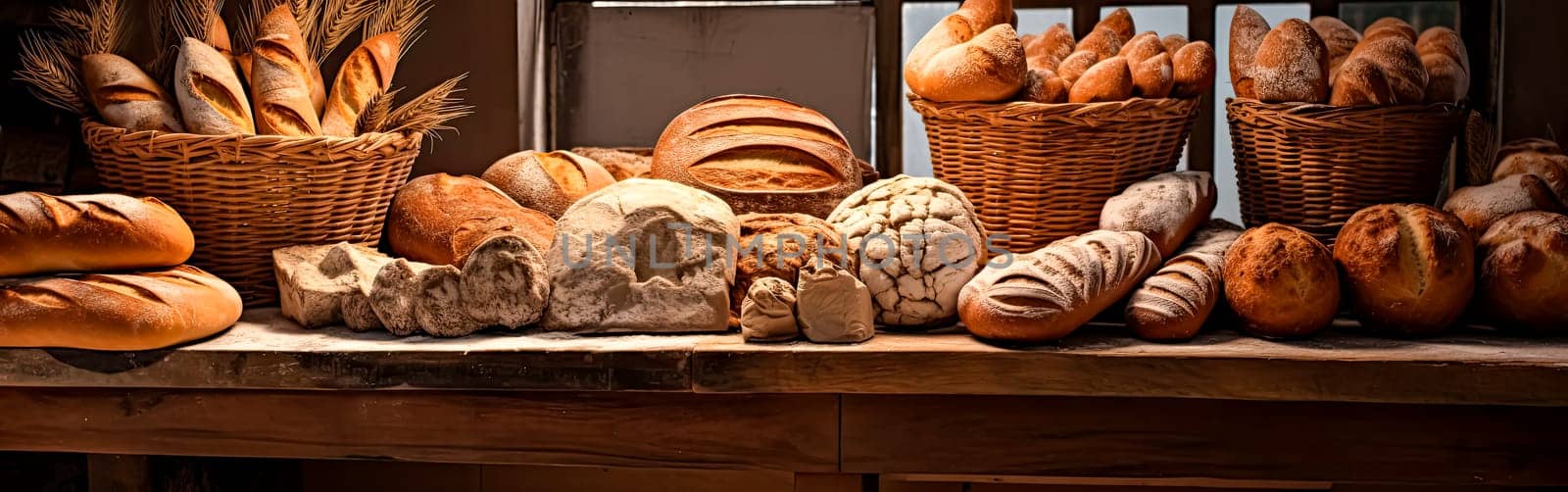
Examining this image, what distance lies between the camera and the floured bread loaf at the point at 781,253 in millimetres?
1996

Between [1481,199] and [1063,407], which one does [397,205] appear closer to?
[1063,407]

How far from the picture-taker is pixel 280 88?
2.12 meters

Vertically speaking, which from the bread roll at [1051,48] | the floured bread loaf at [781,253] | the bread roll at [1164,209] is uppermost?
the bread roll at [1051,48]

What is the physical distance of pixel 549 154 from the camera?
2.51 meters

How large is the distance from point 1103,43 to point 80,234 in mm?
1899

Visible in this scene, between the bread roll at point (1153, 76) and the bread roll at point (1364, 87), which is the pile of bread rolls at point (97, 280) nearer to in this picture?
the bread roll at point (1153, 76)

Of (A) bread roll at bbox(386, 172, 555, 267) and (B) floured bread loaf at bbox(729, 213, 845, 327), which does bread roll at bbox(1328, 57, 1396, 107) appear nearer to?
(B) floured bread loaf at bbox(729, 213, 845, 327)

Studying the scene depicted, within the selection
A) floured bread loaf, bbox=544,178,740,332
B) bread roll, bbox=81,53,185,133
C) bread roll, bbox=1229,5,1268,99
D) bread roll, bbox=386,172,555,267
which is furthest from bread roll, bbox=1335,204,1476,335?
bread roll, bbox=81,53,185,133

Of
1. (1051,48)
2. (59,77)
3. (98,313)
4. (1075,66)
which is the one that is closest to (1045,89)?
(1075,66)

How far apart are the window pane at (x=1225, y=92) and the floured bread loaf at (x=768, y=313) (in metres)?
1.45

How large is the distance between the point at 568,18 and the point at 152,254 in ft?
4.22

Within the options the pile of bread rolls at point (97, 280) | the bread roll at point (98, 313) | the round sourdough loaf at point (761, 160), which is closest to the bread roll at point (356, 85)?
the pile of bread rolls at point (97, 280)

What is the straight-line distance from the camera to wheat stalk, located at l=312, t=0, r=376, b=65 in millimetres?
2291

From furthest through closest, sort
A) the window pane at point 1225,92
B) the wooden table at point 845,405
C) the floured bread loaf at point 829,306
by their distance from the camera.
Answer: the window pane at point 1225,92, the floured bread loaf at point 829,306, the wooden table at point 845,405
